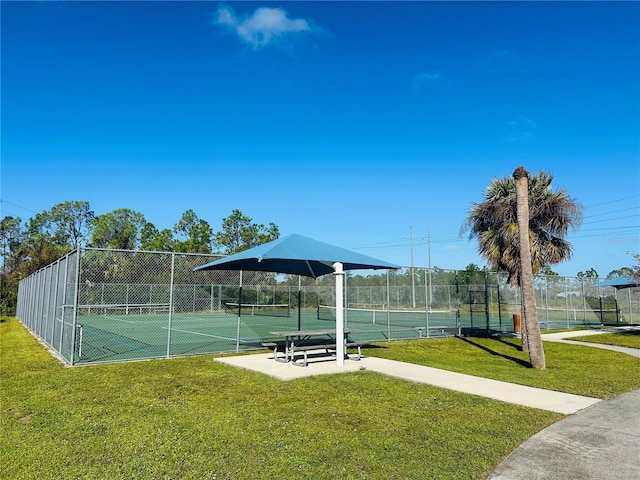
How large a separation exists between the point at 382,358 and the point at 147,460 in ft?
24.4

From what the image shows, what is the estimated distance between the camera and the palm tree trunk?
986 centimetres

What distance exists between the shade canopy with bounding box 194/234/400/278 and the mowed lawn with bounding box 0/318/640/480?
248cm

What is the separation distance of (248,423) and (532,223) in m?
12.8

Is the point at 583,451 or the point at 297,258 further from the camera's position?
the point at 297,258

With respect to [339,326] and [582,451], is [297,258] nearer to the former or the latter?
[339,326]

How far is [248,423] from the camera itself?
5.29 m

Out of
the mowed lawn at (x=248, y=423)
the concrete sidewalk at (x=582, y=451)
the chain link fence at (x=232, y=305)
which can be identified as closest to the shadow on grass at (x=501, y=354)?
the chain link fence at (x=232, y=305)

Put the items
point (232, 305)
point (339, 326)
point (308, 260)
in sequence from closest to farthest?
point (339, 326)
point (308, 260)
point (232, 305)

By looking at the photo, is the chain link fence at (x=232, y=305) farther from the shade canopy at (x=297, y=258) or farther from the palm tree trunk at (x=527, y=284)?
the palm tree trunk at (x=527, y=284)

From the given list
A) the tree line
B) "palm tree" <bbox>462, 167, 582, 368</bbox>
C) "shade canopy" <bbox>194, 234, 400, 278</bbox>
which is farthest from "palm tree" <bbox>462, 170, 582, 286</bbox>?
the tree line

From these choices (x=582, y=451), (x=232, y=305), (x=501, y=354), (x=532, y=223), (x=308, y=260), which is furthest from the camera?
(x=232, y=305)

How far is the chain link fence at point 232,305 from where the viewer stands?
11.5m

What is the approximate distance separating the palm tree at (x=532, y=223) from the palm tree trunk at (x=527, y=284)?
3884mm

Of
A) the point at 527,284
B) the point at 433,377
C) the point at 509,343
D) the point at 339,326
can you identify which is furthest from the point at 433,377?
the point at 509,343
